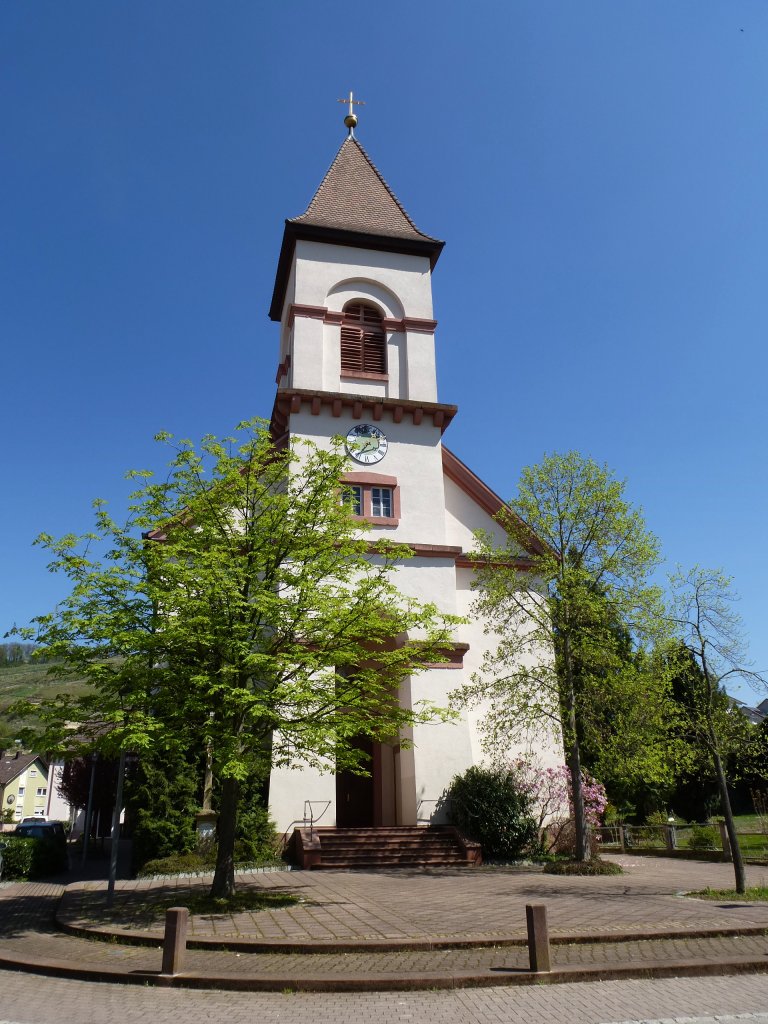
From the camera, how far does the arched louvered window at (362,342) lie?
2478cm

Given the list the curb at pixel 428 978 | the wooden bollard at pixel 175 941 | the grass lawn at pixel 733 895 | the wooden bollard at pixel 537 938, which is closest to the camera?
the curb at pixel 428 978

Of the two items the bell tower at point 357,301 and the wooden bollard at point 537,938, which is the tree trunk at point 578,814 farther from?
the bell tower at point 357,301

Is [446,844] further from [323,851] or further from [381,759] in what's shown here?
[381,759]

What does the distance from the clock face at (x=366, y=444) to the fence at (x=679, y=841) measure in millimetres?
12398

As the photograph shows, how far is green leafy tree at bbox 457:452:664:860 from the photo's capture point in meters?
17.8

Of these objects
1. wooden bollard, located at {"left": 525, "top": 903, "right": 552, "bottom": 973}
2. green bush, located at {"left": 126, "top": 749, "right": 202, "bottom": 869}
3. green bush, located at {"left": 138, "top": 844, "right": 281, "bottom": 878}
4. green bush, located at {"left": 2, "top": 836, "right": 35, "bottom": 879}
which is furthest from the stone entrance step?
wooden bollard, located at {"left": 525, "top": 903, "right": 552, "bottom": 973}

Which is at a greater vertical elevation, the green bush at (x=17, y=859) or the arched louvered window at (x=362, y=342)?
the arched louvered window at (x=362, y=342)

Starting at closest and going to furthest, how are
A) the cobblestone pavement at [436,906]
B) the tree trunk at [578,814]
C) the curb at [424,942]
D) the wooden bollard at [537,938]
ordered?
the wooden bollard at [537,938]
the curb at [424,942]
the cobblestone pavement at [436,906]
the tree trunk at [578,814]

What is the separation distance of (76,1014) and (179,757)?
1058 cm

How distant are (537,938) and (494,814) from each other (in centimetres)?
1071

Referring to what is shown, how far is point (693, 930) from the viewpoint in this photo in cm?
999

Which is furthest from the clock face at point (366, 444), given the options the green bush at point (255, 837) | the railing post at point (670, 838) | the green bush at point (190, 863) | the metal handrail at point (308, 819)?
the railing post at point (670, 838)

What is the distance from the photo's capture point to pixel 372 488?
75.4 ft

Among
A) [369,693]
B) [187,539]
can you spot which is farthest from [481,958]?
[187,539]
